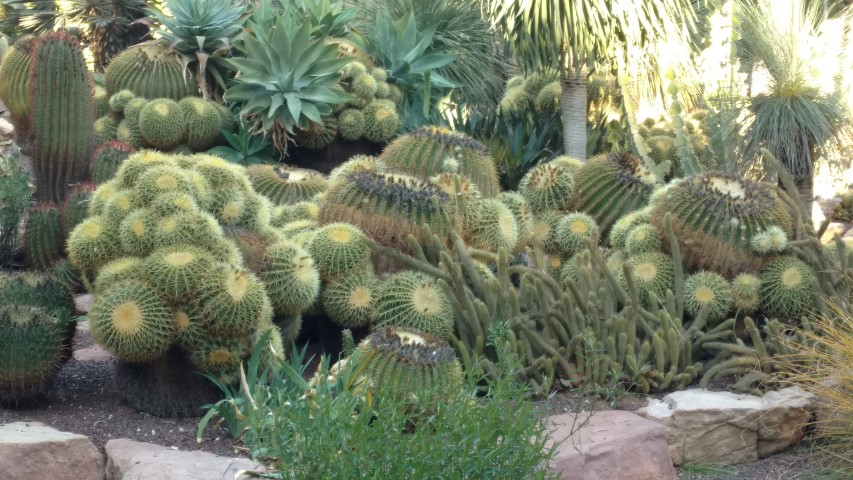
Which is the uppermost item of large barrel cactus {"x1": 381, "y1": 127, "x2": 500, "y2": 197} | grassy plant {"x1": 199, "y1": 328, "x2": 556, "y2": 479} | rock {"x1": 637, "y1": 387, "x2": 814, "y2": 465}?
large barrel cactus {"x1": 381, "y1": 127, "x2": 500, "y2": 197}

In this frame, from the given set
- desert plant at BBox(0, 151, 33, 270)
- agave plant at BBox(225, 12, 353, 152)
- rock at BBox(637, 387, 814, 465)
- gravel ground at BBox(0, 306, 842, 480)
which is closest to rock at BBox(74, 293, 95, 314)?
desert plant at BBox(0, 151, 33, 270)

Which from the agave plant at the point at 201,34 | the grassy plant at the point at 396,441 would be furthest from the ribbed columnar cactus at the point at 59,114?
the grassy plant at the point at 396,441

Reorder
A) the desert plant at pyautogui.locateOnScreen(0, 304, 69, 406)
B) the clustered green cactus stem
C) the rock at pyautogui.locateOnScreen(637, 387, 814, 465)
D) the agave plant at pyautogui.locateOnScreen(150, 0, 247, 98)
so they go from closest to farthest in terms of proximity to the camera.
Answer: the desert plant at pyautogui.locateOnScreen(0, 304, 69, 406) → the rock at pyautogui.locateOnScreen(637, 387, 814, 465) → the clustered green cactus stem → the agave plant at pyautogui.locateOnScreen(150, 0, 247, 98)

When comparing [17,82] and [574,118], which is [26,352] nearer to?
[17,82]

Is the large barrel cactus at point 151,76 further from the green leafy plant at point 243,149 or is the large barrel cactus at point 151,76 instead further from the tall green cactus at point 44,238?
the tall green cactus at point 44,238

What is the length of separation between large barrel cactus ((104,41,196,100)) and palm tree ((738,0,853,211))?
458cm

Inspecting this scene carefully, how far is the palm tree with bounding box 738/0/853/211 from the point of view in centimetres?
738

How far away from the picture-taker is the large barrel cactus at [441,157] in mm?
6262

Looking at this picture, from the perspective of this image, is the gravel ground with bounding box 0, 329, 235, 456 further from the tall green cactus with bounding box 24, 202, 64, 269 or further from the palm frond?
the palm frond

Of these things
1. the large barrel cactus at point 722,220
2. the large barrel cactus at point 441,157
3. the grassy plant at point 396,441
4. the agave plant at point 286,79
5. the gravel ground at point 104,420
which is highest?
the agave plant at point 286,79

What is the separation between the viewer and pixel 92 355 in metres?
5.38

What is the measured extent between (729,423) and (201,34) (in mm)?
5890

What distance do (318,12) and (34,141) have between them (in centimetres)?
300

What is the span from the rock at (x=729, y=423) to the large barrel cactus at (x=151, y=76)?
17.4 feet
